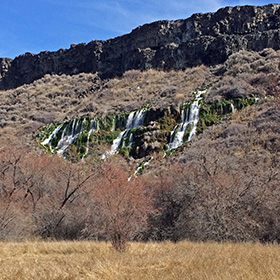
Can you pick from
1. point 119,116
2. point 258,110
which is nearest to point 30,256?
point 258,110

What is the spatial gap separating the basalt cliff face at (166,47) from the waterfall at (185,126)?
2478 centimetres

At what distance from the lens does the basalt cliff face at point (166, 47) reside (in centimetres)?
5997

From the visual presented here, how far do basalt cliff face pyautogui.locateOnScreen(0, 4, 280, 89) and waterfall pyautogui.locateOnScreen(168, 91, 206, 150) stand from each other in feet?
81.3

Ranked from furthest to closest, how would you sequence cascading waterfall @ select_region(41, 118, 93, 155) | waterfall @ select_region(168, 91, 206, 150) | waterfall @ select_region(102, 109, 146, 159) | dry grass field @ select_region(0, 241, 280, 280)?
cascading waterfall @ select_region(41, 118, 93, 155) → waterfall @ select_region(102, 109, 146, 159) → waterfall @ select_region(168, 91, 206, 150) → dry grass field @ select_region(0, 241, 280, 280)

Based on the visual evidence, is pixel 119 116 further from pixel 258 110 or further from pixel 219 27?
pixel 219 27

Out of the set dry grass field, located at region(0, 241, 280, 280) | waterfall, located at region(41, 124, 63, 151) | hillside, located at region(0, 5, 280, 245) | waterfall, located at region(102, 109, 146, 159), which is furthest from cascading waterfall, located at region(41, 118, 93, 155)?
dry grass field, located at region(0, 241, 280, 280)

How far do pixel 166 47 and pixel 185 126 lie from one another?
3772 cm

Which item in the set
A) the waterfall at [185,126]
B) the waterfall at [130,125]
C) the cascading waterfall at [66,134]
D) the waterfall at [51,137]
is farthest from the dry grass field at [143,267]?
the waterfall at [51,137]

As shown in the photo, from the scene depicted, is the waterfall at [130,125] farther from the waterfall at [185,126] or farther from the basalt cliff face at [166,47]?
the basalt cliff face at [166,47]

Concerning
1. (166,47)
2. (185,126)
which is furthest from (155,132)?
(166,47)

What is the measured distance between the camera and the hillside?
48.6ft

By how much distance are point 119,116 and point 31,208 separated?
88.5 ft

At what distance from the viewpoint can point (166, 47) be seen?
226 ft

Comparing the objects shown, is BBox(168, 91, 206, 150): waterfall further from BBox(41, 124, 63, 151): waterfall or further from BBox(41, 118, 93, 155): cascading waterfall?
BBox(41, 124, 63, 151): waterfall
